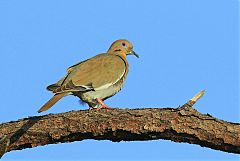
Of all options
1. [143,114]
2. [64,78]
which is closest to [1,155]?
[143,114]

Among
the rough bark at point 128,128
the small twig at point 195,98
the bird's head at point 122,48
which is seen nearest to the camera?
the rough bark at point 128,128

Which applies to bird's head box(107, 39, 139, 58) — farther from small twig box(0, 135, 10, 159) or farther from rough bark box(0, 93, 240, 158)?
small twig box(0, 135, 10, 159)

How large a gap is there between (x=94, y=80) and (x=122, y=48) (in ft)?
4.98

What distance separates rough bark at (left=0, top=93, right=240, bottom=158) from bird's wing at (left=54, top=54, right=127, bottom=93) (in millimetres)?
790

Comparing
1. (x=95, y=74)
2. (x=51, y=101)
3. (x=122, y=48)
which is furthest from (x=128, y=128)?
(x=122, y=48)

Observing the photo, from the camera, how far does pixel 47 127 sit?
6.05m

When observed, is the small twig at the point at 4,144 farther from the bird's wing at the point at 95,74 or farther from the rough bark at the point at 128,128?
the bird's wing at the point at 95,74

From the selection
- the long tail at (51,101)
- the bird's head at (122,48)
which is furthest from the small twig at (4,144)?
the bird's head at (122,48)

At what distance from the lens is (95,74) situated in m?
7.41

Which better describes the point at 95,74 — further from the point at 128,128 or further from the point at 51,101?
the point at 128,128

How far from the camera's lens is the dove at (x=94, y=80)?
6.98m

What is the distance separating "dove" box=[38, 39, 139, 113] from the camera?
6984 mm

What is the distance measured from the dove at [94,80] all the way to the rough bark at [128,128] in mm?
614

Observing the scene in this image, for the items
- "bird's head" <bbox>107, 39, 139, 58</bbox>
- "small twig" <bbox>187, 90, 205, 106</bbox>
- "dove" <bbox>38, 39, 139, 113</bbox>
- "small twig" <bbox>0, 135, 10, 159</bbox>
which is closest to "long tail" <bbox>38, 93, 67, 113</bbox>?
"dove" <bbox>38, 39, 139, 113</bbox>
